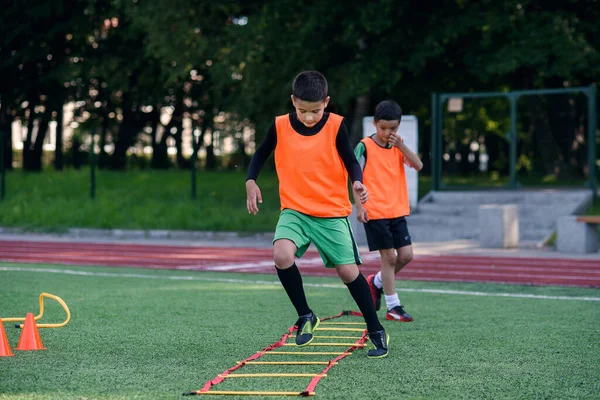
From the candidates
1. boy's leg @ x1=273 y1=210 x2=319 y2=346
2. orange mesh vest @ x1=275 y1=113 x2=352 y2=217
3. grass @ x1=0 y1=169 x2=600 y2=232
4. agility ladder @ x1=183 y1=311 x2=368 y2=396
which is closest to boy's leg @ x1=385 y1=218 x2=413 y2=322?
agility ladder @ x1=183 y1=311 x2=368 y2=396

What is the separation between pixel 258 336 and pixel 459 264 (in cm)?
720

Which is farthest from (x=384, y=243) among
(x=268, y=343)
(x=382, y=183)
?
(x=268, y=343)

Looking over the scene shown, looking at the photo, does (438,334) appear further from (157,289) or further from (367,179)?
(157,289)

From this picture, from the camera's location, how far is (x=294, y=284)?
268 inches

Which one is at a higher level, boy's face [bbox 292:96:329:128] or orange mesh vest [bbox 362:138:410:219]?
boy's face [bbox 292:96:329:128]

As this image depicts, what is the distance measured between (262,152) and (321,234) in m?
0.66

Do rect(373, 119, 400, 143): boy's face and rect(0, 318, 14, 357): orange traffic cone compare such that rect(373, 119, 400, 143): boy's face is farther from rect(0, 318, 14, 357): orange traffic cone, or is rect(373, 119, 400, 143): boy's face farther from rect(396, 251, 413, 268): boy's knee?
rect(0, 318, 14, 357): orange traffic cone

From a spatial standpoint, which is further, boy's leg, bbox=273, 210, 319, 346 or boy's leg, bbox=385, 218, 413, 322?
boy's leg, bbox=385, 218, 413, 322

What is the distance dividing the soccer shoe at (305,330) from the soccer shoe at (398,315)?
1.58 m

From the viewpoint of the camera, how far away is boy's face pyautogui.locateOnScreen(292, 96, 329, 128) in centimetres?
641

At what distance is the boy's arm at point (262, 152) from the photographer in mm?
6697

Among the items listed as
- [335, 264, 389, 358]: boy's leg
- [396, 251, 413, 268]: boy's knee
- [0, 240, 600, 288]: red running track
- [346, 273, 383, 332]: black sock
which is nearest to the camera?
[335, 264, 389, 358]: boy's leg

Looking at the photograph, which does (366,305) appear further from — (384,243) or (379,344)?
(384,243)

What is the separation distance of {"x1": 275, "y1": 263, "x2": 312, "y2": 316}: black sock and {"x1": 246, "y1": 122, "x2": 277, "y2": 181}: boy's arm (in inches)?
25.2
